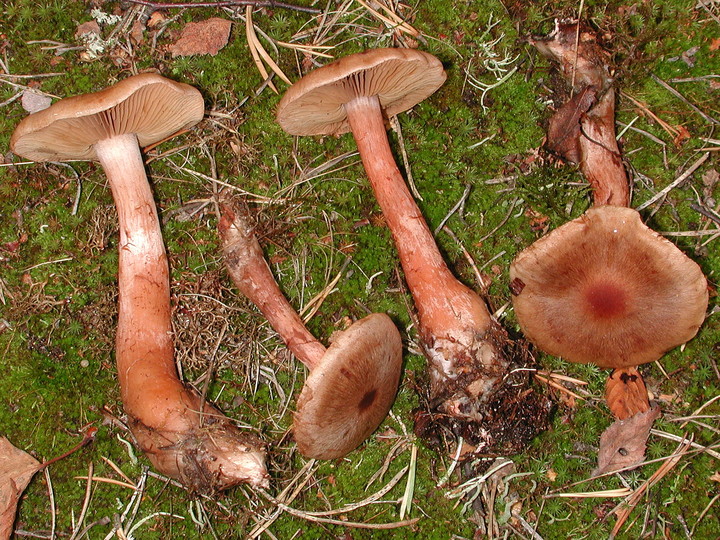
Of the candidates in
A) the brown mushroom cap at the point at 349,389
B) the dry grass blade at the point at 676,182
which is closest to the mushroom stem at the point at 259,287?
the brown mushroom cap at the point at 349,389

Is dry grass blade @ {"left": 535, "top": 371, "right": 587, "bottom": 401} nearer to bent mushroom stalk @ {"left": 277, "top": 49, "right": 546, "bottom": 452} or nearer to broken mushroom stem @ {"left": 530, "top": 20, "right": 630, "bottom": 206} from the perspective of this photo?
bent mushroom stalk @ {"left": 277, "top": 49, "right": 546, "bottom": 452}

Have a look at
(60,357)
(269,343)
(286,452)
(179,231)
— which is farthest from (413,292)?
(60,357)

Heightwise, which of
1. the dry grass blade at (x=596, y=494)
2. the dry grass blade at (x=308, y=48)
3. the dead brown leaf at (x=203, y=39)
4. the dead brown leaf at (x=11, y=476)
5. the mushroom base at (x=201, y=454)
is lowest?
the dry grass blade at (x=596, y=494)

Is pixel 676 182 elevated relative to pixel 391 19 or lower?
lower

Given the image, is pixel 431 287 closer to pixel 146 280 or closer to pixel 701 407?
pixel 146 280

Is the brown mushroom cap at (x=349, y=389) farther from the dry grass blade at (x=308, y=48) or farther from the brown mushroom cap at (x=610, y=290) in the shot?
the dry grass blade at (x=308, y=48)

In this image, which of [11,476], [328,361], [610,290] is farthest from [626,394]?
[11,476]

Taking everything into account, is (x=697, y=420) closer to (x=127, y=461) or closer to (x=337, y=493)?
(x=337, y=493)
